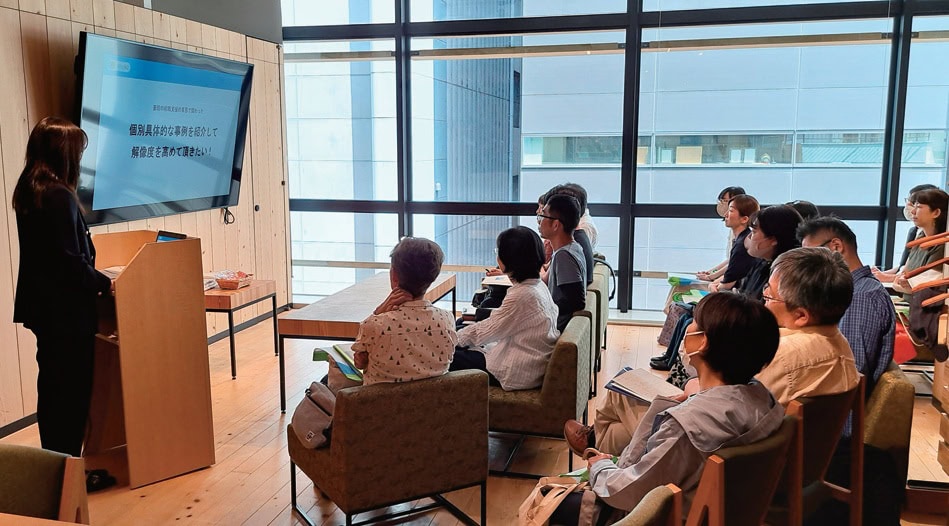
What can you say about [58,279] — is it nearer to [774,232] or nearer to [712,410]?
[712,410]

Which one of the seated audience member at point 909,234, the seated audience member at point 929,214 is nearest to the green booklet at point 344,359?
the seated audience member at point 909,234

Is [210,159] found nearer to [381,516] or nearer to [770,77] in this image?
[381,516]

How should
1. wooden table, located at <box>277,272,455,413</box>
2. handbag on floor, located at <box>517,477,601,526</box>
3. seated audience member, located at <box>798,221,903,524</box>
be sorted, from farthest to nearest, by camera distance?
wooden table, located at <box>277,272,455,413</box>, seated audience member, located at <box>798,221,903,524</box>, handbag on floor, located at <box>517,477,601,526</box>

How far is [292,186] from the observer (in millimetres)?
6824

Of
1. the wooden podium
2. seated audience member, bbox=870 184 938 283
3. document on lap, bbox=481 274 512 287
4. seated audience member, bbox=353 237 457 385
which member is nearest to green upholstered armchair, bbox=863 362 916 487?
seated audience member, bbox=353 237 457 385

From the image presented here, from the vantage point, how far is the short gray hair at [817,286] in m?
2.20

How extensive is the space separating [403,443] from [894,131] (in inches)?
196

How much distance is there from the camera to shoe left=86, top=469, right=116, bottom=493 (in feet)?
10.2

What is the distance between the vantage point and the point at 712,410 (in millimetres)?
1801

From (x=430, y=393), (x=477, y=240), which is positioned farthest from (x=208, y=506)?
(x=477, y=240)

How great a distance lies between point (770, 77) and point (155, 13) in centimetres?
459

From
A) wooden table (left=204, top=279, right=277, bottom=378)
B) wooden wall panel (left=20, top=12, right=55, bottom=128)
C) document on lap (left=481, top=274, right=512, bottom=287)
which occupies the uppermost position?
wooden wall panel (left=20, top=12, right=55, bottom=128)

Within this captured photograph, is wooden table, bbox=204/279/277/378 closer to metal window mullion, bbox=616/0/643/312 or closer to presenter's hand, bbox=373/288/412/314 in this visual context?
presenter's hand, bbox=373/288/412/314

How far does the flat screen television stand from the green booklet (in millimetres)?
2008
